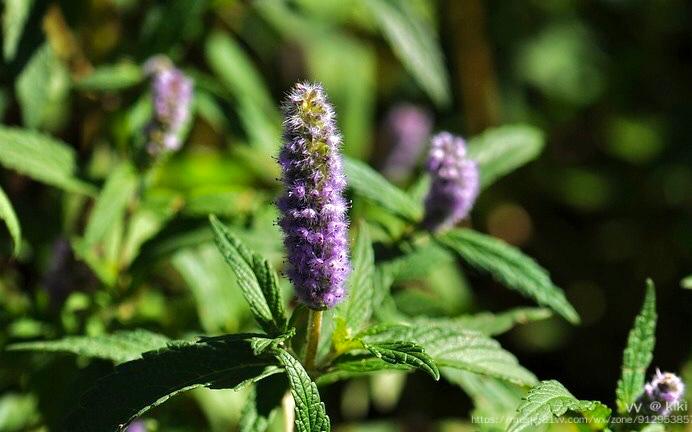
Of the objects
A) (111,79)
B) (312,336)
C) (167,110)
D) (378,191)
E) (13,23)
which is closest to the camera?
(312,336)

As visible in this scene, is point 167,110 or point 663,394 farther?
point 167,110

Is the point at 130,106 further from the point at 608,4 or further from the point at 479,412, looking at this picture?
the point at 608,4

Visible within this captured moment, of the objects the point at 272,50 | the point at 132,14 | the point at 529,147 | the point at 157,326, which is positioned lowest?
the point at 157,326

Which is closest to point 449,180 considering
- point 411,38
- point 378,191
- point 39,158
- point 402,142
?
point 378,191

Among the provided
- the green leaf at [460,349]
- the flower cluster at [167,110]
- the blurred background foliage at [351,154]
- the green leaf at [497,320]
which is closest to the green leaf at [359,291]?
the green leaf at [460,349]

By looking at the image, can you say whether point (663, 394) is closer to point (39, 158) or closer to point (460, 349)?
point (460, 349)

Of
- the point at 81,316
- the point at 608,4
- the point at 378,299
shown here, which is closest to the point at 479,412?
the point at 378,299

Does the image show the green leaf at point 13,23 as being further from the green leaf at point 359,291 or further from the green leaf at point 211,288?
the green leaf at point 359,291
